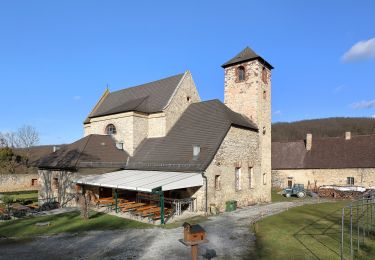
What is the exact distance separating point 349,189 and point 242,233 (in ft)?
64.6

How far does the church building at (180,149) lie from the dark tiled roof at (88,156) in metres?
0.07

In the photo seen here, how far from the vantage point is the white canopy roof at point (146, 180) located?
1465 cm

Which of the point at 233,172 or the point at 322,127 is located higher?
the point at 322,127

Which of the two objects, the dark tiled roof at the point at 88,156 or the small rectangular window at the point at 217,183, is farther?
the dark tiled roof at the point at 88,156

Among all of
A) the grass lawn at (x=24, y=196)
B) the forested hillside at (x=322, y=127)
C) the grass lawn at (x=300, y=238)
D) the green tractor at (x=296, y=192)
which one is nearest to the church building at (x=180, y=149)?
the grass lawn at (x=300, y=238)

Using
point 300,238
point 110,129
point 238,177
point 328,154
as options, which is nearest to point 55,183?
point 110,129

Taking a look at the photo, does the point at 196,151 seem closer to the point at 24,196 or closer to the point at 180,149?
the point at 180,149

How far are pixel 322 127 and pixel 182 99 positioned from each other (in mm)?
93201

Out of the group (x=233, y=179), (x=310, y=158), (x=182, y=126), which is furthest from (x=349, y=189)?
(x=182, y=126)

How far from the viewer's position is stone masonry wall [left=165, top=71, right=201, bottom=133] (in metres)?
22.4

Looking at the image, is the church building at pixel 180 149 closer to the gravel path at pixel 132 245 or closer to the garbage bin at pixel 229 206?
the garbage bin at pixel 229 206

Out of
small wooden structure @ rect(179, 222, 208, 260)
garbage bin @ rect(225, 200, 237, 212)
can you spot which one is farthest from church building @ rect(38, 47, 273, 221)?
small wooden structure @ rect(179, 222, 208, 260)

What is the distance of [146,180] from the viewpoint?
52.6ft

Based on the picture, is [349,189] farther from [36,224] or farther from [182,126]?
[36,224]
